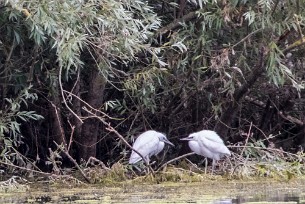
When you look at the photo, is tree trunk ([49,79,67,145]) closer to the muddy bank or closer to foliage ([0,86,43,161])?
foliage ([0,86,43,161])

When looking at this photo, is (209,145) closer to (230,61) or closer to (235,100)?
(235,100)

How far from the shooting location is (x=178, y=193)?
308 inches

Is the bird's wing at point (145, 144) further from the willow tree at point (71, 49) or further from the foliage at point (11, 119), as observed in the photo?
the foliage at point (11, 119)

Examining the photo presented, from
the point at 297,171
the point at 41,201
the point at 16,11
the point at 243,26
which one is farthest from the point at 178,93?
the point at 41,201

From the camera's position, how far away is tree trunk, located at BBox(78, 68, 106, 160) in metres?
10.2

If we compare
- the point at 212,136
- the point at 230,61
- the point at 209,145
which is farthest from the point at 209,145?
A: the point at 230,61

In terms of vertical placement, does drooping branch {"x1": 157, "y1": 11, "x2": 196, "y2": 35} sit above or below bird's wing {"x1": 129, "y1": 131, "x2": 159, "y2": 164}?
above

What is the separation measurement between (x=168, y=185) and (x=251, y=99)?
2901mm

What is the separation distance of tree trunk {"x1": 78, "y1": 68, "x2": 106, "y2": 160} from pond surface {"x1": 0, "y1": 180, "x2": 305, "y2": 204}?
1583 millimetres

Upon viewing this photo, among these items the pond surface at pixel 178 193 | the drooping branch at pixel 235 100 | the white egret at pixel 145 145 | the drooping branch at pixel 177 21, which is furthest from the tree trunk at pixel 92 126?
the pond surface at pixel 178 193

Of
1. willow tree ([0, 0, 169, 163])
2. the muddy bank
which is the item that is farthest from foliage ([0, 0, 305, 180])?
the muddy bank

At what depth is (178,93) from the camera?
10.3m

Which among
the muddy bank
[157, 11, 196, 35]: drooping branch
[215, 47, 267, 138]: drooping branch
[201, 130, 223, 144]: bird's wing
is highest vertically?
[157, 11, 196, 35]: drooping branch

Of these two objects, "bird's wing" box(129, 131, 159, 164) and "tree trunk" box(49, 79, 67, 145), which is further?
"tree trunk" box(49, 79, 67, 145)
